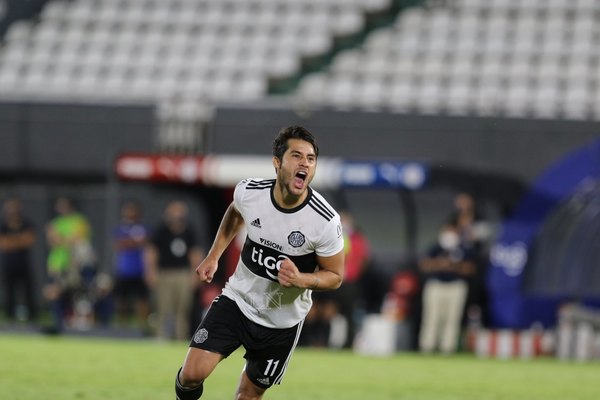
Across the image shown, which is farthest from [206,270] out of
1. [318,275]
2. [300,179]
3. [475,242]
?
[475,242]

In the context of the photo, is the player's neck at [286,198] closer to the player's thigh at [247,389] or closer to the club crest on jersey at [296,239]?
the club crest on jersey at [296,239]

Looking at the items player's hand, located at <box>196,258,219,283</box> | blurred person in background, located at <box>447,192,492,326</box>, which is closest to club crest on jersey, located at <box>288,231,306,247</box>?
player's hand, located at <box>196,258,219,283</box>

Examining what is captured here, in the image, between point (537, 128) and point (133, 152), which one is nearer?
point (537, 128)

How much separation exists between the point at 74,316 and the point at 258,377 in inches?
560

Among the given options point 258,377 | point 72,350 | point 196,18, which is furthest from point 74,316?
point 258,377

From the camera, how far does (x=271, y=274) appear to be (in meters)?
7.87

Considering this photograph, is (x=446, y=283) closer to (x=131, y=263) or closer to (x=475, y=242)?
(x=475, y=242)

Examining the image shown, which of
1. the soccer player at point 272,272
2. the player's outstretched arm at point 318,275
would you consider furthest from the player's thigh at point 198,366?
the player's outstretched arm at point 318,275

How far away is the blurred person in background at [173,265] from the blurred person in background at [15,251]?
245cm

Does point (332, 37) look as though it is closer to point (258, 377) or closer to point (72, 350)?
point (72, 350)

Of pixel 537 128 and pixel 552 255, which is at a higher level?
pixel 537 128

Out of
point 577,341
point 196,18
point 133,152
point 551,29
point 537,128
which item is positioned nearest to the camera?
point 577,341

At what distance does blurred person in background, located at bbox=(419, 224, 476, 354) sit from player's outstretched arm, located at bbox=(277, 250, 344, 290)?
11750 mm

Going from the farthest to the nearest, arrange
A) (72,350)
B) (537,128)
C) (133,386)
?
1. (537,128)
2. (72,350)
3. (133,386)
